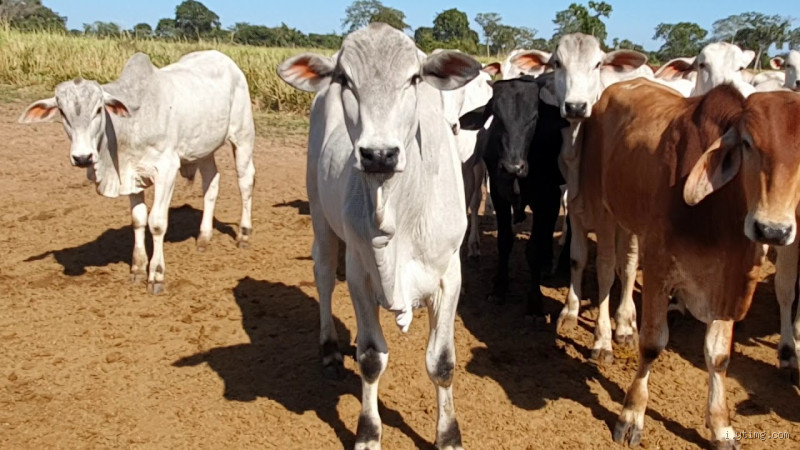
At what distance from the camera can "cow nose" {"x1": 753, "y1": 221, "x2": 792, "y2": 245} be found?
286cm

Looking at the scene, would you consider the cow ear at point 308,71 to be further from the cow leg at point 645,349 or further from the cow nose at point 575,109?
the cow nose at point 575,109

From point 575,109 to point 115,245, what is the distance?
4.63m

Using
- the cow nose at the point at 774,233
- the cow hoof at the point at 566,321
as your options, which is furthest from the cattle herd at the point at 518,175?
the cow hoof at the point at 566,321

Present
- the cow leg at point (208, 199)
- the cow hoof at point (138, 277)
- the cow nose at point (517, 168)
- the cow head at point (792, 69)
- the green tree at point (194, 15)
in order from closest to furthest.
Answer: the cow nose at point (517, 168) → the cow hoof at point (138, 277) → the cow head at point (792, 69) → the cow leg at point (208, 199) → the green tree at point (194, 15)

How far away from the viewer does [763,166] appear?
2.98m

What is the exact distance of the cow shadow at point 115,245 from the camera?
21.1 feet

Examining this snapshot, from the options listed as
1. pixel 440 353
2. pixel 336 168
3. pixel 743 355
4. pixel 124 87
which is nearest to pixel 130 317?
pixel 124 87

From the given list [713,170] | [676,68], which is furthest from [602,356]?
[676,68]

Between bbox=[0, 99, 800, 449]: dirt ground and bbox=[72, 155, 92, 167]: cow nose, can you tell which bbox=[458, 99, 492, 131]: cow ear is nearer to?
bbox=[0, 99, 800, 449]: dirt ground

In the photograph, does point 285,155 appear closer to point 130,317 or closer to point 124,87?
point 124,87

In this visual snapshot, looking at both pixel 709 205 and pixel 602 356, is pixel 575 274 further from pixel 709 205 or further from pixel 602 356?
pixel 709 205

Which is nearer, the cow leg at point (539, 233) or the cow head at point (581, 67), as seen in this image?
the cow head at point (581, 67)

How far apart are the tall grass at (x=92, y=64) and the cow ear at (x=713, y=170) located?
1209cm

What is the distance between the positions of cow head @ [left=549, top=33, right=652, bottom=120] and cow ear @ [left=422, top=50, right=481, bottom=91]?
1.92m
